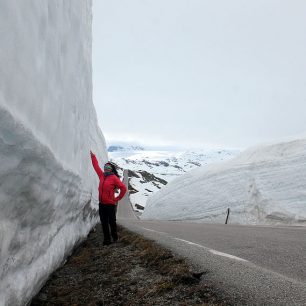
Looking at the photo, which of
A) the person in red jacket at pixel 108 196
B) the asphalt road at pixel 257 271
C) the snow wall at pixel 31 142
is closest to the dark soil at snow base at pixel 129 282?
the asphalt road at pixel 257 271

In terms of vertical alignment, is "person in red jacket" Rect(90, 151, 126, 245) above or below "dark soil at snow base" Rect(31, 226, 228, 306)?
above

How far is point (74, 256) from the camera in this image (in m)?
7.03

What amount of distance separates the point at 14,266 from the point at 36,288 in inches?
37.8

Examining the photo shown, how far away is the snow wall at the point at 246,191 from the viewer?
25.8 metres

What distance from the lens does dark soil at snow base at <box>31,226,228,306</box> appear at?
11.9 feet

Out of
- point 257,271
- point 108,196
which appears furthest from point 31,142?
point 108,196

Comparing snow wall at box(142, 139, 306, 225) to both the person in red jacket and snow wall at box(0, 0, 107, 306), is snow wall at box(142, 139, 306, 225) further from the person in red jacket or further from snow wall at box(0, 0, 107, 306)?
snow wall at box(0, 0, 107, 306)

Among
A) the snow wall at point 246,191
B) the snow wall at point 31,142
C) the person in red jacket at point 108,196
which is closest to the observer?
the snow wall at point 31,142

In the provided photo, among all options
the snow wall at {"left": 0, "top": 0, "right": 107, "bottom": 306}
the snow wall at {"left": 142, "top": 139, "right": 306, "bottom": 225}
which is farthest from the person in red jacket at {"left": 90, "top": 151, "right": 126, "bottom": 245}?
the snow wall at {"left": 142, "top": 139, "right": 306, "bottom": 225}

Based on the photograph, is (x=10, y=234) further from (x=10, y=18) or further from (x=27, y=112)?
(x=10, y=18)

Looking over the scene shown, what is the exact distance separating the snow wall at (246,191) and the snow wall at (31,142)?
21.5 m

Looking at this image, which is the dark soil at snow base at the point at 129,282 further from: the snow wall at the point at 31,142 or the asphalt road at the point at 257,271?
the snow wall at the point at 31,142

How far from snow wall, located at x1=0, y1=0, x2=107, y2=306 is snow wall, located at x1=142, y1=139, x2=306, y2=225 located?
70.6 ft

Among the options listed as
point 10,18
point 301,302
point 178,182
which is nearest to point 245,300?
point 301,302
